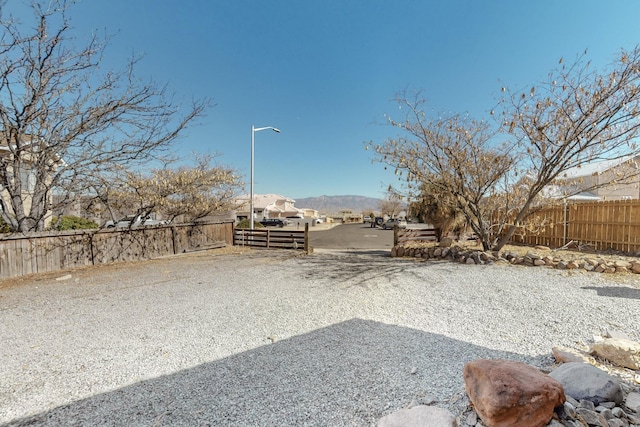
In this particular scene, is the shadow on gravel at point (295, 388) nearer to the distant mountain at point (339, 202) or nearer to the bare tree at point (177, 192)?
the bare tree at point (177, 192)

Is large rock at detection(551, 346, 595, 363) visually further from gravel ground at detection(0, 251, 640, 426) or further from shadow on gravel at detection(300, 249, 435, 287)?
shadow on gravel at detection(300, 249, 435, 287)

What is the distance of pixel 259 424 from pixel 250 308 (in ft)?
8.75

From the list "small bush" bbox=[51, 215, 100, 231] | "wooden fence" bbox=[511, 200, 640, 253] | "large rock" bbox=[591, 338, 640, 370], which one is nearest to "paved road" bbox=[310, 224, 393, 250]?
"wooden fence" bbox=[511, 200, 640, 253]

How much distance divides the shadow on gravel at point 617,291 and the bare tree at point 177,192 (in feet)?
38.4

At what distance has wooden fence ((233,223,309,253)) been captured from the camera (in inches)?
458

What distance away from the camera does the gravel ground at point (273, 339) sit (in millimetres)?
2166

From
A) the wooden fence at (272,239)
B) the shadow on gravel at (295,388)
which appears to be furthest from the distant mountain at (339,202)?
the shadow on gravel at (295,388)

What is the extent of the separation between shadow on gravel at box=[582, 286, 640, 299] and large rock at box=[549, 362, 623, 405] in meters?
4.21

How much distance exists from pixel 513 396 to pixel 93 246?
10.2m

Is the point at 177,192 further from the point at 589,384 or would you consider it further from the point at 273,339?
the point at 589,384

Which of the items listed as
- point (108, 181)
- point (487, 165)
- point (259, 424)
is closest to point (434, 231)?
point (487, 165)

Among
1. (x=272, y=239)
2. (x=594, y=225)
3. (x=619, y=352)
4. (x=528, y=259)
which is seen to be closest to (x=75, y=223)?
(x=272, y=239)

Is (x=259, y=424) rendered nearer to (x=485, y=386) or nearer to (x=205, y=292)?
(x=485, y=386)

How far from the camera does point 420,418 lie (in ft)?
5.94
